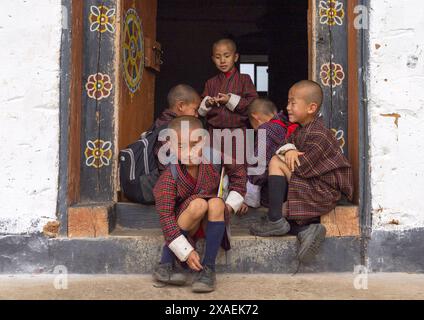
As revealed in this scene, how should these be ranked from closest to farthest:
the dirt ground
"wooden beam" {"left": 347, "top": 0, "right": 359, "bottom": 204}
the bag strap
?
the dirt ground
the bag strap
"wooden beam" {"left": 347, "top": 0, "right": 359, "bottom": 204}

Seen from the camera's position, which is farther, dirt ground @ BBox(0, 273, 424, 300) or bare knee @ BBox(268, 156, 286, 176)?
bare knee @ BBox(268, 156, 286, 176)

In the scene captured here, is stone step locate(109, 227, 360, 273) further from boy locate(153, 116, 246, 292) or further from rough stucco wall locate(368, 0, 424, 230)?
rough stucco wall locate(368, 0, 424, 230)

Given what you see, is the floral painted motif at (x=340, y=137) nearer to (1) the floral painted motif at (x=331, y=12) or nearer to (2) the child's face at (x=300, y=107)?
(2) the child's face at (x=300, y=107)

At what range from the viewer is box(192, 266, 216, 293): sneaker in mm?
2639

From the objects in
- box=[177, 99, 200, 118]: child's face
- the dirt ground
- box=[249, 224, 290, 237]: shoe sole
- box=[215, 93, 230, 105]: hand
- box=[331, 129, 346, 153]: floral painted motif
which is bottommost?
the dirt ground

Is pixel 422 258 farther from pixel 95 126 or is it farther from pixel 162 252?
pixel 95 126

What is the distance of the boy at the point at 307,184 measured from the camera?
9.76 ft

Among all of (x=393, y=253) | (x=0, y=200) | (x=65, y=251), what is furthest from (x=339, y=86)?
(x=0, y=200)

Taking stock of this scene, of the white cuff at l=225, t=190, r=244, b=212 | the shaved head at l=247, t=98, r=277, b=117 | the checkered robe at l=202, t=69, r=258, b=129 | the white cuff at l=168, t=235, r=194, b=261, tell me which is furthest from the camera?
the checkered robe at l=202, t=69, r=258, b=129

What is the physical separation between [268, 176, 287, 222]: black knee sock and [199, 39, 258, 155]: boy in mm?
1178

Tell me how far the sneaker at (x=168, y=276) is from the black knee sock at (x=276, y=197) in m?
0.64

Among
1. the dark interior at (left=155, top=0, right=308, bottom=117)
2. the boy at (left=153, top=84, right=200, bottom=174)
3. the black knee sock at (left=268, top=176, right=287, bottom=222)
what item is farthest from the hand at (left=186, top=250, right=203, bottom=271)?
the dark interior at (left=155, top=0, right=308, bottom=117)

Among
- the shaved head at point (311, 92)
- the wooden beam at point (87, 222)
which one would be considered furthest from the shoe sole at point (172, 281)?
the shaved head at point (311, 92)

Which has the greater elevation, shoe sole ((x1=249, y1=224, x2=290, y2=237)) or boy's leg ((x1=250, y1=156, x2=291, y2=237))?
boy's leg ((x1=250, y1=156, x2=291, y2=237))
